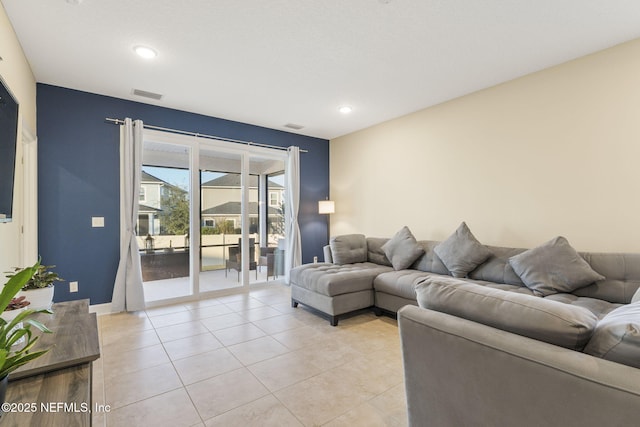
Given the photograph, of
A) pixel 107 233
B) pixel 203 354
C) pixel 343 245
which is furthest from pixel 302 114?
pixel 203 354

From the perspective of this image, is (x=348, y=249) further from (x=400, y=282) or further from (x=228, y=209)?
(x=228, y=209)

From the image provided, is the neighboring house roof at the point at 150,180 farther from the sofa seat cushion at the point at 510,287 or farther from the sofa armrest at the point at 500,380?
the sofa seat cushion at the point at 510,287

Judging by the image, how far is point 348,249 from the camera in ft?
14.4

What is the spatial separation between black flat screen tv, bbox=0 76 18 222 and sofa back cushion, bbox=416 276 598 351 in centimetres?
245

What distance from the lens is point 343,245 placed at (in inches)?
172

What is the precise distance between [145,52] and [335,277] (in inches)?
114

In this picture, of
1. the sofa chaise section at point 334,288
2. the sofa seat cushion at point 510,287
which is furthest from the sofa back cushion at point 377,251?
the sofa seat cushion at point 510,287

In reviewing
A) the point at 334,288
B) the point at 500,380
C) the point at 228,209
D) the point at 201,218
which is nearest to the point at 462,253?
the point at 334,288

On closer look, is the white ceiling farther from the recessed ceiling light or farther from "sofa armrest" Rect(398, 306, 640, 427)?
"sofa armrest" Rect(398, 306, 640, 427)

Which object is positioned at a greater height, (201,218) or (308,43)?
(308,43)

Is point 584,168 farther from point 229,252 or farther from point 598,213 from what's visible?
point 229,252

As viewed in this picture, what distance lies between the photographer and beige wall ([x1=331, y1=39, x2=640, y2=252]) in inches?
106

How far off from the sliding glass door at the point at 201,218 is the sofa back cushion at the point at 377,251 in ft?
5.55

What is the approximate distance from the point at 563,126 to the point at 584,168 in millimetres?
468
